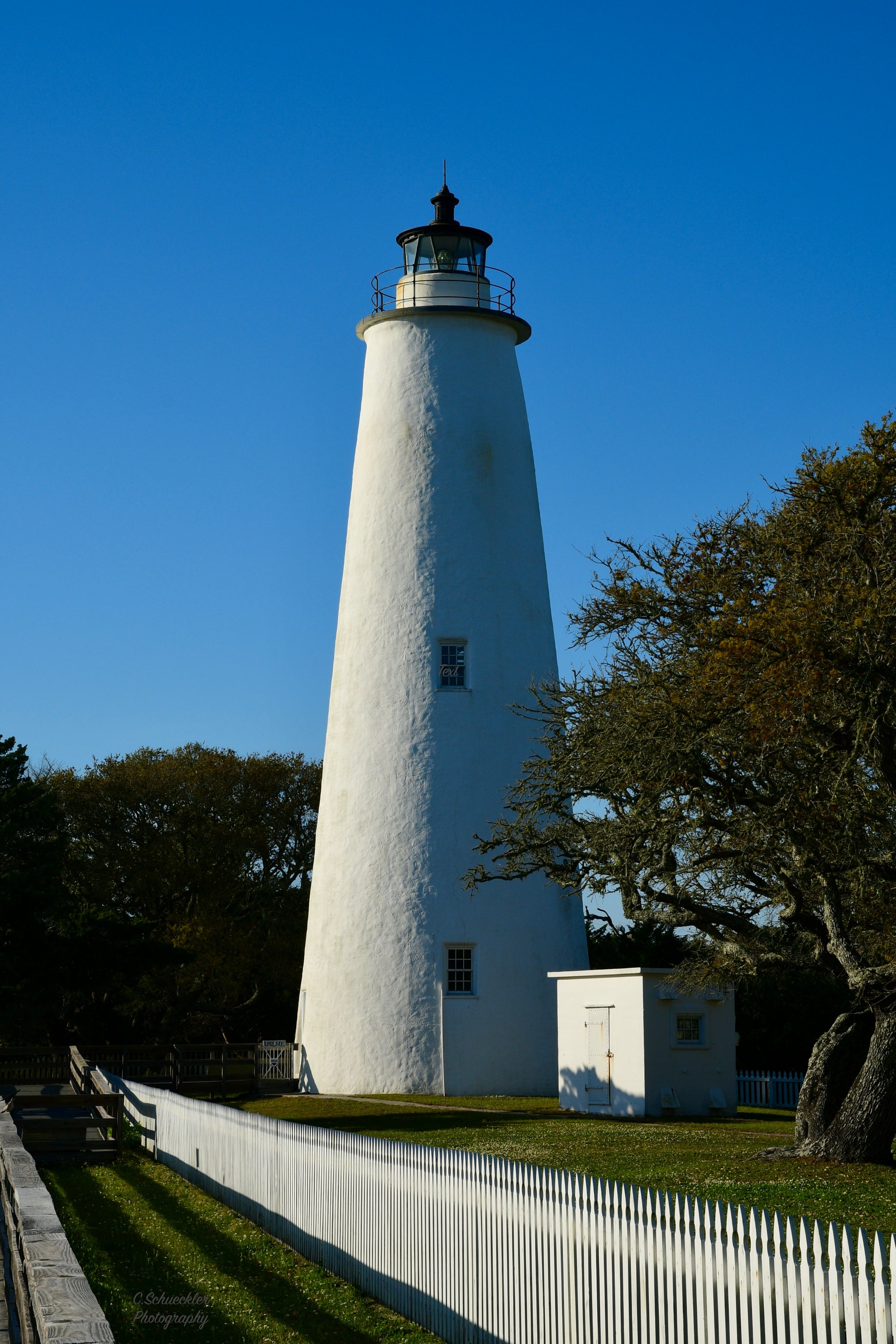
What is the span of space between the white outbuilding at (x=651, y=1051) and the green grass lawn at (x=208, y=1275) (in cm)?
1142

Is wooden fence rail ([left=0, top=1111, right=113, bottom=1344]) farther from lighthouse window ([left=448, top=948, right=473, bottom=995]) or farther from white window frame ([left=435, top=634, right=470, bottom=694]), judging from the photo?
white window frame ([left=435, top=634, right=470, bottom=694])

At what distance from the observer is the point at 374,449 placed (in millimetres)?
31781

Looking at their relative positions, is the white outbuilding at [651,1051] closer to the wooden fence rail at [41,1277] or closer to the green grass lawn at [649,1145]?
the green grass lawn at [649,1145]

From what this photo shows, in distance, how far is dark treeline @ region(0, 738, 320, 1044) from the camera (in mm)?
40750

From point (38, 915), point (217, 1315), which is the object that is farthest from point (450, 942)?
point (217, 1315)

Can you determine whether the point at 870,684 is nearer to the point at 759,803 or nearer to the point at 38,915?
the point at 759,803

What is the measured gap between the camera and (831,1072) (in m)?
18.0

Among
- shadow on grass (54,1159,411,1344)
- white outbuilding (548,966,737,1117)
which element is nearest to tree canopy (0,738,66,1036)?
white outbuilding (548,966,737,1117)

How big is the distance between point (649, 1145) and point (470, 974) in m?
10.3

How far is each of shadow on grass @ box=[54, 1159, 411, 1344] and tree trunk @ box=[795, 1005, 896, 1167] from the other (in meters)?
7.61

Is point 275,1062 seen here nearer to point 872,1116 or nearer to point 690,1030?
point 690,1030

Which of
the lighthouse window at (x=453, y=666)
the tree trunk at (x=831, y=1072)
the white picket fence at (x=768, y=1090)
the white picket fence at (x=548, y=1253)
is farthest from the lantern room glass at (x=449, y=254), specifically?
the white picket fence at (x=548, y=1253)

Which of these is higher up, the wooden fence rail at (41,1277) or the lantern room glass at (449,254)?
the lantern room glass at (449,254)

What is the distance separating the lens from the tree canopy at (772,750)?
15.1 meters
